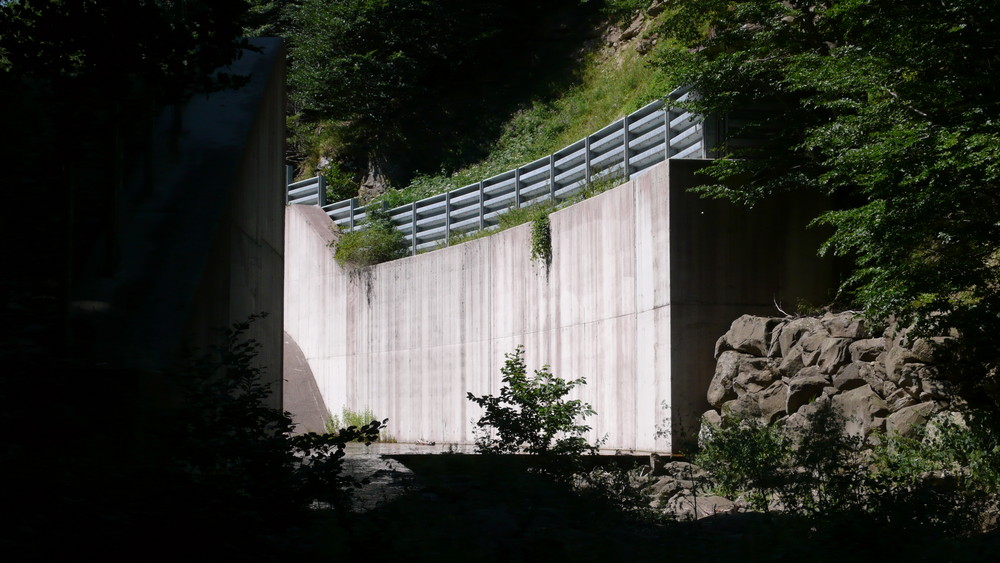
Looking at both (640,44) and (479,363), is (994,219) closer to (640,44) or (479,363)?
(479,363)

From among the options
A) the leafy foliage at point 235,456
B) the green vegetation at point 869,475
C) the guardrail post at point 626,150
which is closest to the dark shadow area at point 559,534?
the leafy foliage at point 235,456

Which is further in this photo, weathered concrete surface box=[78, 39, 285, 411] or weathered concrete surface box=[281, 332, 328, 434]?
weathered concrete surface box=[281, 332, 328, 434]

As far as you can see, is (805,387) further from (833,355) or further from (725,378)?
(725,378)

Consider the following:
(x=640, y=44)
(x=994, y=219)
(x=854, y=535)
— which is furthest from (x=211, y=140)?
(x=640, y=44)

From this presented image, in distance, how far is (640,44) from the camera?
992 inches

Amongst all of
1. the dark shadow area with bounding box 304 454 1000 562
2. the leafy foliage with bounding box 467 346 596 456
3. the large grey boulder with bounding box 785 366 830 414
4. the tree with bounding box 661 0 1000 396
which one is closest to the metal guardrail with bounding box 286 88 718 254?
the tree with bounding box 661 0 1000 396

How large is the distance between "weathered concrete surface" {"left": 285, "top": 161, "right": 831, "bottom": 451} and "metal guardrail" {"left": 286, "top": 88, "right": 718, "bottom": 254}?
0.72 m

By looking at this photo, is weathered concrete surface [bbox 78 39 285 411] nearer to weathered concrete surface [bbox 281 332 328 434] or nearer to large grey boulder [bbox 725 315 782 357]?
large grey boulder [bbox 725 315 782 357]

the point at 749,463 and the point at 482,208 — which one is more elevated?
the point at 482,208

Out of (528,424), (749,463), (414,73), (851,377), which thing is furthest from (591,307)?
(414,73)

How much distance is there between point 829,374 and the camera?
11.4m

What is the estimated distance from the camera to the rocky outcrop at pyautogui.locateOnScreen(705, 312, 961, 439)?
33.3 ft

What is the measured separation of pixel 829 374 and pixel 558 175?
7776 mm

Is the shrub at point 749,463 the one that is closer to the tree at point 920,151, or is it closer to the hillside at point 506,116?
the tree at point 920,151
